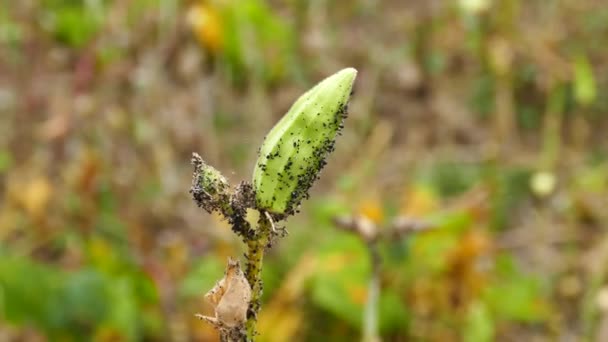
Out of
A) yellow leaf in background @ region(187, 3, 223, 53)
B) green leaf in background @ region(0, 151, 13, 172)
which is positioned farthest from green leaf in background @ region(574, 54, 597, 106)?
green leaf in background @ region(0, 151, 13, 172)

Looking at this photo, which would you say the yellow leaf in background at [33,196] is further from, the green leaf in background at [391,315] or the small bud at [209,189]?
the small bud at [209,189]

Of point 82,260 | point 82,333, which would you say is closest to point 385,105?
point 82,260

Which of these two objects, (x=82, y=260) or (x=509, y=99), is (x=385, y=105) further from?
(x=82, y=260)

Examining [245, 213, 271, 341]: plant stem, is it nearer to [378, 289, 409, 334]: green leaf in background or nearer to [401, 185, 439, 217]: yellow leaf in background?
[378, 289, 409, 334]: green leaf in background

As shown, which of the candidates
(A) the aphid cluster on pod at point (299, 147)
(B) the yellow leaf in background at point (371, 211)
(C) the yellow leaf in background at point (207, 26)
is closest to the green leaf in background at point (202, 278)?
(B) the yellow leaf in background at point (371, 211)

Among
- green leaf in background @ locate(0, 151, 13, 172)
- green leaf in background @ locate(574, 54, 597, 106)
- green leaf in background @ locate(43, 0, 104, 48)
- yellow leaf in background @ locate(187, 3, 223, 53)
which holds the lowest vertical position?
green leaf in background @ locate(0, 151, 13, 172)

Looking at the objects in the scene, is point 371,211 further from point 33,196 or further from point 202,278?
point 33,196

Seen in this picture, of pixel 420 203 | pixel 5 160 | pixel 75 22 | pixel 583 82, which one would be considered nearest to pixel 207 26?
pixel 75 22
